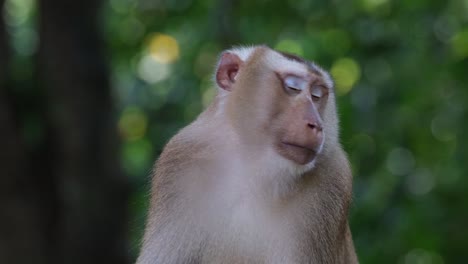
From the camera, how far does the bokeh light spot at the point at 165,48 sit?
11273 millimetres

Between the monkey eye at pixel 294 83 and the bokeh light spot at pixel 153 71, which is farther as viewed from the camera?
the bokeh light spot at pixel 153 71

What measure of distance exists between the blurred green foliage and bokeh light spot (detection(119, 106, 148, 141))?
0.89 metres

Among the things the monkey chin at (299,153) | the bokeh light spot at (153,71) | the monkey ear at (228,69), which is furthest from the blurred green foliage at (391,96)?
the monkey chin at (299,153)

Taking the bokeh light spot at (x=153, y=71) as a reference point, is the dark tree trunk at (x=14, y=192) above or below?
below

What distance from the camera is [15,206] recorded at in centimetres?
972

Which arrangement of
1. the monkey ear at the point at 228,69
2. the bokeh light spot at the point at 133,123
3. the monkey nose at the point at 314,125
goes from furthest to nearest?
the bokeh light spot at the point at 133,123
the monkey ear at the point at 228,69
the monkey nose at the point at 314,125

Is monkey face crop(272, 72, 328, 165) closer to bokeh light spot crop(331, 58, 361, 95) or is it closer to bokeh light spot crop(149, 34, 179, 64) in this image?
bokeh light spot crop(331, 58, 361, 95)

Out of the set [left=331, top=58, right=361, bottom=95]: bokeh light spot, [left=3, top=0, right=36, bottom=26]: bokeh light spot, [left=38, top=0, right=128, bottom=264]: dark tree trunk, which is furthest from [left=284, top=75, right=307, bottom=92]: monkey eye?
[left=3, top=0, right=36, bottom=26]: bokeh light spot

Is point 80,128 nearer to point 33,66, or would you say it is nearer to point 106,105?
point 106,105

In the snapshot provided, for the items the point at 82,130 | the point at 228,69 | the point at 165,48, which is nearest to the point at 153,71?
the point at 165,48

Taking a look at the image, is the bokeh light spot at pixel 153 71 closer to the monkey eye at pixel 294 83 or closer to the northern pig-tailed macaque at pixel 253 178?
the northern pig-tailed macaque at pixel 253 178

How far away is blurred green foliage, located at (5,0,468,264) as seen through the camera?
30.9 ft

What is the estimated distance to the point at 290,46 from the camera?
976 centimetres

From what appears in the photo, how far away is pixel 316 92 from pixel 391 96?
4.84 m
